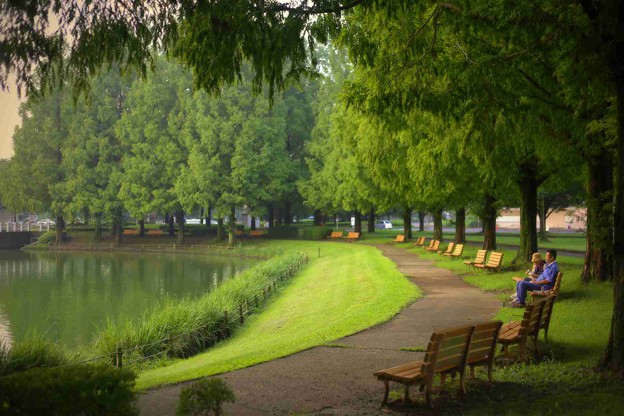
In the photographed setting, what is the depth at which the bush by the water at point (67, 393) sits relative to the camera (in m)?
5.78

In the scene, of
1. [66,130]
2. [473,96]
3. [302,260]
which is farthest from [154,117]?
[473,96]

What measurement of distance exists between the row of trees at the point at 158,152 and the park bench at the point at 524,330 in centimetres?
4558

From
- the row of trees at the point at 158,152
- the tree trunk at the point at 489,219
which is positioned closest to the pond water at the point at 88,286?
the row of trees at the point at 158,152

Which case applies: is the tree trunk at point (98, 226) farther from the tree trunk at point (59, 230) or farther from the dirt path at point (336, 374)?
the dirt path at point (336, 374)

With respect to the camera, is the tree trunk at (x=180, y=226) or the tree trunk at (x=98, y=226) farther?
the tree trunk at (x=98, y=226)

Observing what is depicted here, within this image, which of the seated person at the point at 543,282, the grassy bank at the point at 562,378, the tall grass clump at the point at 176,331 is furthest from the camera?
the tall grass clump at the point at 176,331

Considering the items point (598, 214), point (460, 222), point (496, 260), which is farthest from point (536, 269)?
point (460, 222)

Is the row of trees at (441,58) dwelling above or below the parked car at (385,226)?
above

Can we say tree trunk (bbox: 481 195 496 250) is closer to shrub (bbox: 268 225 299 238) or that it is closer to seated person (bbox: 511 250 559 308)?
seated person (bbox: 511 250 559 308)

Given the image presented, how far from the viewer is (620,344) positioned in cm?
862

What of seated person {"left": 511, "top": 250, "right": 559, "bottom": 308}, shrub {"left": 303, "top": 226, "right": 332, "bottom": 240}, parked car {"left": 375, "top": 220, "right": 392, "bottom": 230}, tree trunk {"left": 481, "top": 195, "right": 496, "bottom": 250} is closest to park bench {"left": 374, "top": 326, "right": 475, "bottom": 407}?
seated person {"left": 511, "top": 250, "right": 559, "bottom": 308}

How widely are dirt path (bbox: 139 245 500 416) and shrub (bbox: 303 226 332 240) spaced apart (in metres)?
40.1

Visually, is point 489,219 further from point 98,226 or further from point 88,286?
point 98,226

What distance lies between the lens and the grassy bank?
24.5 feet
